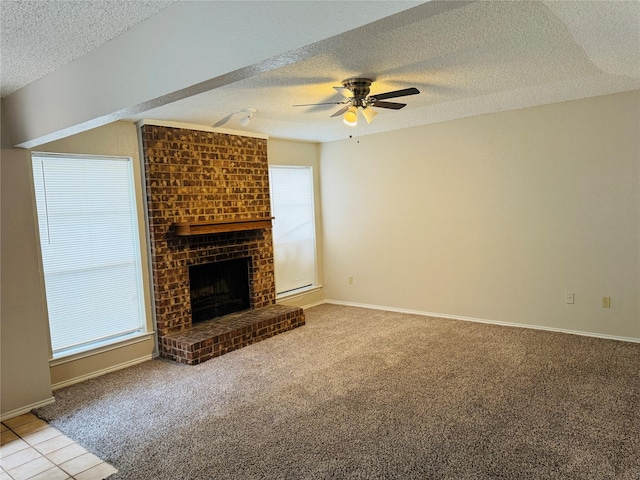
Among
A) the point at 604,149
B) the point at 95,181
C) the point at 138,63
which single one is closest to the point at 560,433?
the point at 604,149

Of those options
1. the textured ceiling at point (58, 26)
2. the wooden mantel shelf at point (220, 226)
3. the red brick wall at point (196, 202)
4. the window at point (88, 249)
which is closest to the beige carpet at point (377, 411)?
the window at point (88, 249)

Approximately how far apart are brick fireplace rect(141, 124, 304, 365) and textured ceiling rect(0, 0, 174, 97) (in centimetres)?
176

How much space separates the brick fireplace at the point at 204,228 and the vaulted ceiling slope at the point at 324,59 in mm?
477

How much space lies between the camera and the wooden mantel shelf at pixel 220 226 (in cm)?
421

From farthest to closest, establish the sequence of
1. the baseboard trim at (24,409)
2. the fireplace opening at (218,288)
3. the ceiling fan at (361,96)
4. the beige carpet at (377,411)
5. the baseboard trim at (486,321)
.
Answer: the fireplace opening at (218,288) < the baseboard trim at (486,321) < the baseboard trim at (24,409) < the ceiling fan at (361,96) < the beige carpet at (377,411)

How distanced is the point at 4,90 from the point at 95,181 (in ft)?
3.49

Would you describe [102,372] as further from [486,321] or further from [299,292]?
[486,321]

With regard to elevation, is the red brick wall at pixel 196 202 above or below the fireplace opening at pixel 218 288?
above

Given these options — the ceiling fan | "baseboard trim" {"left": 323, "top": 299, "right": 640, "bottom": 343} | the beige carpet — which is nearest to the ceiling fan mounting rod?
the ceiling fan

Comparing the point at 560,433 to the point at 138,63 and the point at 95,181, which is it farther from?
the point at 95,181

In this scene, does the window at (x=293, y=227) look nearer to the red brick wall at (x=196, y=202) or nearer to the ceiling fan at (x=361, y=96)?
the red brick wall at (x=196, y=202)

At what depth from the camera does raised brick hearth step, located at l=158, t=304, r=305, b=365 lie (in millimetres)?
4047

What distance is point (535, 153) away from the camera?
447cm

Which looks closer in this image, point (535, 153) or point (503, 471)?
point (503, 471)
